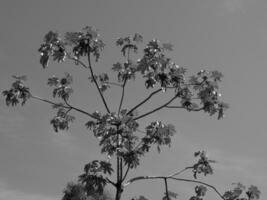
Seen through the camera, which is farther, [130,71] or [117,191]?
[130,71]

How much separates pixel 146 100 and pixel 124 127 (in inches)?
56.8

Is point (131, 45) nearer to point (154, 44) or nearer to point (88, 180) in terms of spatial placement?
point (154, 44)

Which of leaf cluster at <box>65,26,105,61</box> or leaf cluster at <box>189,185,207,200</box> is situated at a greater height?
leaf cluster at <box>65,26,105,61</box>

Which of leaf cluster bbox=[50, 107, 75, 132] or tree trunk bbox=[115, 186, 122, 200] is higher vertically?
leaf cluster bbox=[50, 107, 75, 132]

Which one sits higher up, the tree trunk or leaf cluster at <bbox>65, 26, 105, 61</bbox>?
leaf cluster at <bbox>65, 26, 105, 61</bbox>

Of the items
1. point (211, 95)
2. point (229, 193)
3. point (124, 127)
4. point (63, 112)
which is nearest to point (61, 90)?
point (63, 112)

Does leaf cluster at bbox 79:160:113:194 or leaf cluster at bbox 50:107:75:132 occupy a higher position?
leaf cluster at bbox 50:107:75:132

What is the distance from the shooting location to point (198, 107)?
555 inches

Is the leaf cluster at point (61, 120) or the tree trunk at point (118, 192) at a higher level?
the leaf cluster at point (61, 120)

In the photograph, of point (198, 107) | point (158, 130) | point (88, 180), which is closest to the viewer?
point (88, 180)

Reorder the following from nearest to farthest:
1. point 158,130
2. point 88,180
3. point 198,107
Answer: point 88,180 < point 158,130 < point 198,107

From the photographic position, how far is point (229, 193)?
13.6 m

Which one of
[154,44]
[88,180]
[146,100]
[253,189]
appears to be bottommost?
[88,180]

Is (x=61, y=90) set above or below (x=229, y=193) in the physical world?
above
